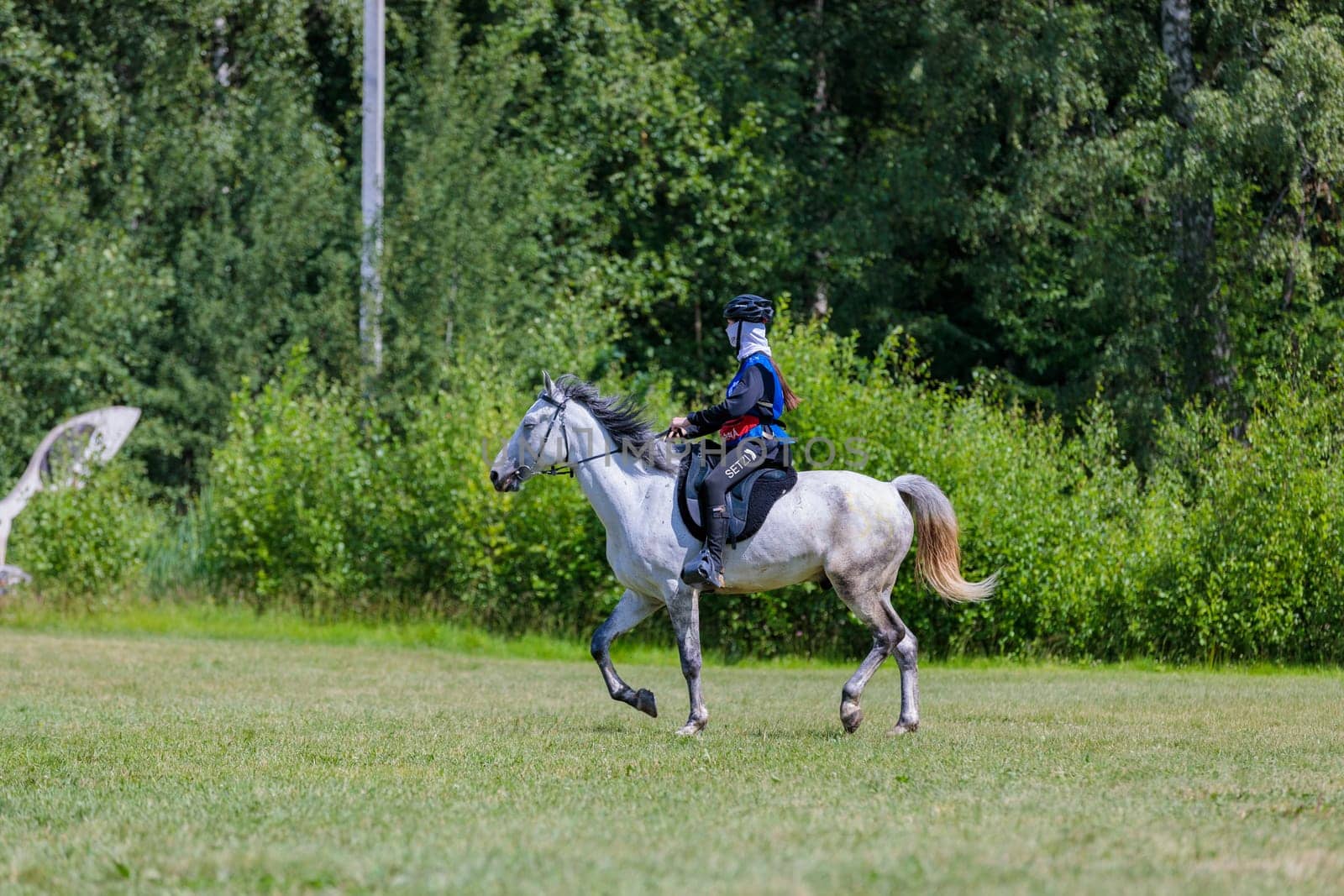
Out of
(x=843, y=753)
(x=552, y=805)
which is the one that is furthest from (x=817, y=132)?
(x=552, y=805)

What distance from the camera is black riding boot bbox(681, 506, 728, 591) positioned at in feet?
33.8

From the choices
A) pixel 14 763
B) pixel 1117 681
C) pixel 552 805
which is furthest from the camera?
pixel 1117 681

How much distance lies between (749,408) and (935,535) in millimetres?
1926

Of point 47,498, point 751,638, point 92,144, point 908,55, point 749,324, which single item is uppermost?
point 908,55

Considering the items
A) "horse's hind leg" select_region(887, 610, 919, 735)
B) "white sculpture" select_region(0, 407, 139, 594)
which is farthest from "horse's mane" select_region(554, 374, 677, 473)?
"white sculpture" select_region(0, 407, 139, 594)

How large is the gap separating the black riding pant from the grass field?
159 centimetres

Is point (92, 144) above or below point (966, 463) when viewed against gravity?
above

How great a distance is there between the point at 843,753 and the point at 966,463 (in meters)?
10.7

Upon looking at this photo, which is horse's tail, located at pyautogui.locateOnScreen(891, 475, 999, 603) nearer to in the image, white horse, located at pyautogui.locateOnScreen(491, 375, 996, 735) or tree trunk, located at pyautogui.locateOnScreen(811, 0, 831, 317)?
white horse, located at pyautogui.locateOnScreen(491, 375, 996, 735)

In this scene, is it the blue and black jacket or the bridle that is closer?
the blue and black jacket

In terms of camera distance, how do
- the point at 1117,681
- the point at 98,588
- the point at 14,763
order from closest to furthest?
the point at 14,763, the point at 1117,681, the point at 98,588

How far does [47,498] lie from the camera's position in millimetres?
22000

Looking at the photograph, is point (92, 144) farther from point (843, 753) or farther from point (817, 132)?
point (843, 753)

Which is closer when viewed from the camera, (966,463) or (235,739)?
(235,739)
